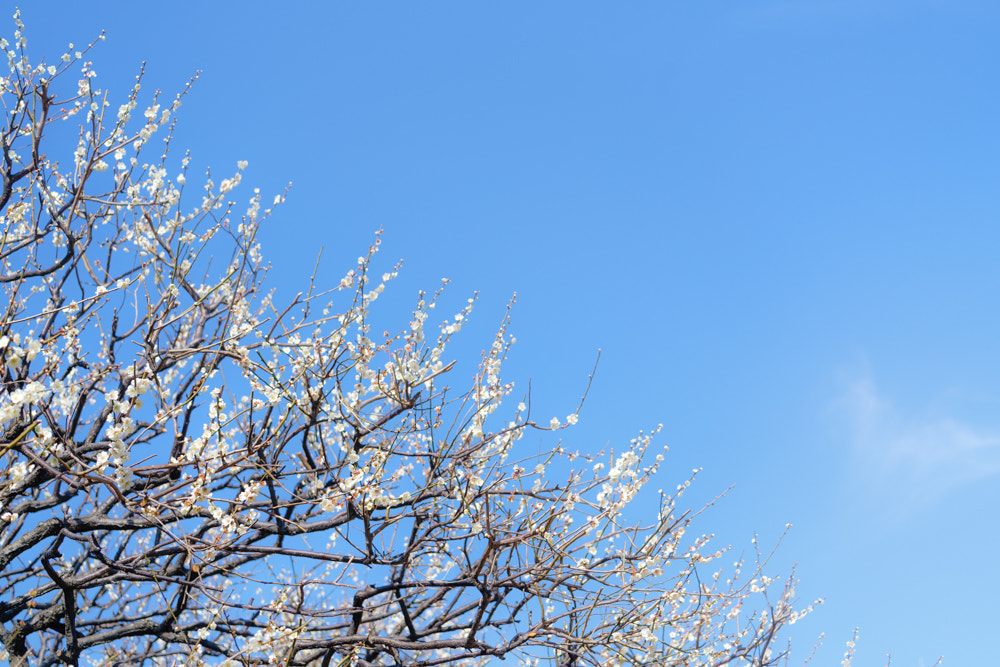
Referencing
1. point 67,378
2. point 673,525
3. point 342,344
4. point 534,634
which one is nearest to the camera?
point 534,634

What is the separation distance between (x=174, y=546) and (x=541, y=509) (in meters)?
2.21

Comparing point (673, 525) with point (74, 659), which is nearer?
point (673, 525)

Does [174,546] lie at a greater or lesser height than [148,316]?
lesser

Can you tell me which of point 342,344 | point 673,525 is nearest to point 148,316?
point 342,344

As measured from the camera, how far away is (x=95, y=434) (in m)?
5.29

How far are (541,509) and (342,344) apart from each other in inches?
66.4

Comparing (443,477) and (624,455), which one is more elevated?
(624,455)

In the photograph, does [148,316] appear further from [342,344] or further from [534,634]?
[534,634]

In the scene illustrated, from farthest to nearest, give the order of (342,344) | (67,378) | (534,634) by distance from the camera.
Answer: (67,378), (342,344), (534,634)

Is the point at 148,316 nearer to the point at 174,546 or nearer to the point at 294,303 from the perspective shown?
the point at 294,303

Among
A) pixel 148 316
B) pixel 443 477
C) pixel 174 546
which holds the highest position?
pixel 148 316

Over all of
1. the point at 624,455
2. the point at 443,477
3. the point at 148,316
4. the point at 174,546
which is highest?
the point at 148,316

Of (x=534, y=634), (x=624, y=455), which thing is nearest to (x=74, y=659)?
(x=534, y=634)

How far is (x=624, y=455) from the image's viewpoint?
184 inches
